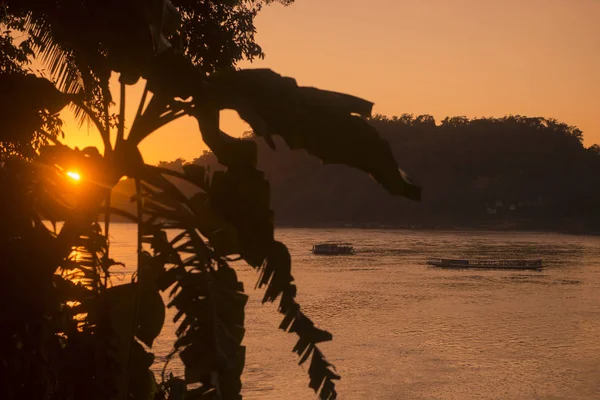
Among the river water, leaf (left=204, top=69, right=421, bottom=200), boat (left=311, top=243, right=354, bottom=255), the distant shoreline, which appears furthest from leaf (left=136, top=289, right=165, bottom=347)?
the distant shoreline

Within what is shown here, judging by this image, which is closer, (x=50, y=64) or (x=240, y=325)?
(x=240, y=325)

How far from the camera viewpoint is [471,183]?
111750 mm

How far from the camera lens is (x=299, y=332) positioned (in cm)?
312

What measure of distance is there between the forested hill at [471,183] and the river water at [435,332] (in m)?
43.4

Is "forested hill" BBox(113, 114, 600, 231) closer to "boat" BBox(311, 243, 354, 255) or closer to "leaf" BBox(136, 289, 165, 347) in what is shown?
"boat" BBox(311, 243, 354, 255)

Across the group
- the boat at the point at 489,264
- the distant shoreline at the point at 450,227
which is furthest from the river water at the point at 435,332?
the distant shoreline at the point at 450,227

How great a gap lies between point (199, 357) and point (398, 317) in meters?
37.7

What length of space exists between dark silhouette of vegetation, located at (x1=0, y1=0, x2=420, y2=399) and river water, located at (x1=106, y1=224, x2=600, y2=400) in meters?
22.6

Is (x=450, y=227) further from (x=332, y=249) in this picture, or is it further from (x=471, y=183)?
(x=332, y=249)

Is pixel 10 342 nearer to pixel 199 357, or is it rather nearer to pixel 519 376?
pixel 199 357

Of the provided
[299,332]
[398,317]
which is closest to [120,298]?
[299,332]

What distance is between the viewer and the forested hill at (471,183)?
109375 mm

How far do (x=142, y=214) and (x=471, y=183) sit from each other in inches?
4398

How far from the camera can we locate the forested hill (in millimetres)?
109375
